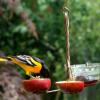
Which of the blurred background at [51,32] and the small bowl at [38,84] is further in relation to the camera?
the blurred background at [51,32]

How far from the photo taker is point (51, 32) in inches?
213

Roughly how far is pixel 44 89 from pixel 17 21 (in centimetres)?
338

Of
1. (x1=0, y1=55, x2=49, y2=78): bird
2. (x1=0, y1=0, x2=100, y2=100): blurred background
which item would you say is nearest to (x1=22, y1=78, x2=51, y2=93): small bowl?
(x1=0, y1=55, x2=49, y2=78): bird

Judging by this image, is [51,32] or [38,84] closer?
[38,84]

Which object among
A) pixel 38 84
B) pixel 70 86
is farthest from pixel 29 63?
pixel 70 86

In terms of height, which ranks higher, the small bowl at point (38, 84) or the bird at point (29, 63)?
the bird at point (29, 63)

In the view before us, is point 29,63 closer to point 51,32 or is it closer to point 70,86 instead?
point 70,86

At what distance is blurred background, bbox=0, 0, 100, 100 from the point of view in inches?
201

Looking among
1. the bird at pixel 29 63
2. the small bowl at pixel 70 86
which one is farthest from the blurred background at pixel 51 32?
the small bowl at pixel 70 86

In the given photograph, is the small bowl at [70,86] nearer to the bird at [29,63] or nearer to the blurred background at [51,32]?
the bird at [29,63]

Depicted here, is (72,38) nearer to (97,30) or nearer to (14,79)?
(97,30)

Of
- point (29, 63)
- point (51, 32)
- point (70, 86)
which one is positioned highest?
point (51, 32)

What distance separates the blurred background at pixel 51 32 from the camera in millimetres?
5102

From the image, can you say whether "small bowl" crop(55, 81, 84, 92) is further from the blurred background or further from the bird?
the blurred background
